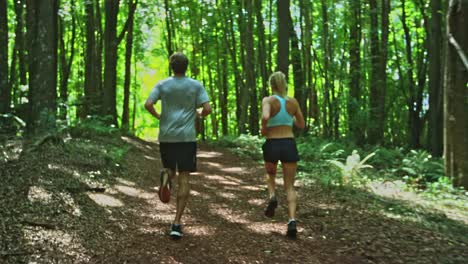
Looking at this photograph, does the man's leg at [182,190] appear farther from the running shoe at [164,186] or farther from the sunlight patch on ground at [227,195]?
the sunlight patch on ground at [227,195]

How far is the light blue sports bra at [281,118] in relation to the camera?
20.5 feet

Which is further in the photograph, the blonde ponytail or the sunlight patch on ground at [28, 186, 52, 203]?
the blonde ponytail

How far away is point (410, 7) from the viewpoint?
83.6ft

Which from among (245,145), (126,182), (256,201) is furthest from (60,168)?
(245,145)

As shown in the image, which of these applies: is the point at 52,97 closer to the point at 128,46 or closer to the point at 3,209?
the point at 3,209

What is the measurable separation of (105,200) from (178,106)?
237 cm

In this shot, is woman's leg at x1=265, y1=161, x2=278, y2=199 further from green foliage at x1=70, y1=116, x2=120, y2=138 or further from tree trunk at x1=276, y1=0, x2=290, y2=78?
tree trunk at x1=276, y1=0, x2=290, y2=78

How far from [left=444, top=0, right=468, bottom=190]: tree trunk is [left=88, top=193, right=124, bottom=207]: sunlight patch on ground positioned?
6823 millimetres

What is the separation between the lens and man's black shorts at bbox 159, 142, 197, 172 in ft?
18.5

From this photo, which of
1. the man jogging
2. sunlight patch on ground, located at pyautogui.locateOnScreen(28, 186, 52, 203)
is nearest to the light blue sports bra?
the man jogging

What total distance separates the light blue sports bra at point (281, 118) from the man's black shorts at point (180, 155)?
119 cm

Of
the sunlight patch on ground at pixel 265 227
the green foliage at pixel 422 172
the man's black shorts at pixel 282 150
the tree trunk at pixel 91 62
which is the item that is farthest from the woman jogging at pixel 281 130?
the tree trunk at pixel 91 62

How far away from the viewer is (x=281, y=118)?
6242 millimetres

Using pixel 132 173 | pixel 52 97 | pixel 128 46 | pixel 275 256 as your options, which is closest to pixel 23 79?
pixel 128 46
